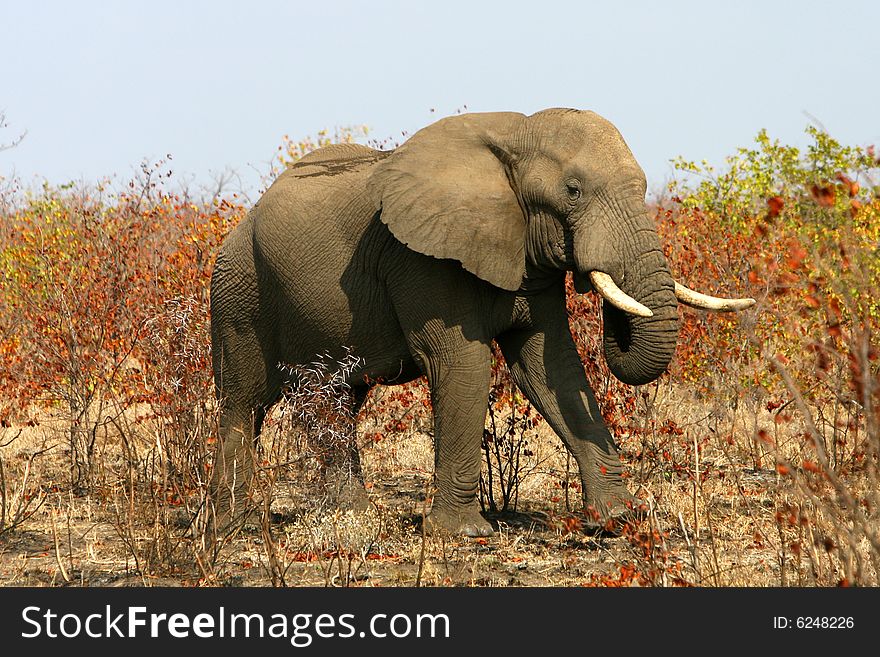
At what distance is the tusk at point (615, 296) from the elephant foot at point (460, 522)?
1640 mm

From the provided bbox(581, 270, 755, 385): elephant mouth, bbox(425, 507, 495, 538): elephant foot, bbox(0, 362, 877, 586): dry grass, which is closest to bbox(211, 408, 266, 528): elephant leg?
bbox(0, 362, 877, 586): dry grass

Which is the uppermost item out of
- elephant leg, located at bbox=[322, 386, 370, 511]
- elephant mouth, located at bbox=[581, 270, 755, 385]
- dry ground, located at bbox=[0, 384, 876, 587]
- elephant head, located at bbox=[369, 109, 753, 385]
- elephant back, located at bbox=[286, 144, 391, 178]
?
elephant back, located at bbox=[286, 144, 391, 178]

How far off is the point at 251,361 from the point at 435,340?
158cm

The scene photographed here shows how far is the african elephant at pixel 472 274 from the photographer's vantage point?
7.03 metres

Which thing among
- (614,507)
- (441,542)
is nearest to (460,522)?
(441,542)

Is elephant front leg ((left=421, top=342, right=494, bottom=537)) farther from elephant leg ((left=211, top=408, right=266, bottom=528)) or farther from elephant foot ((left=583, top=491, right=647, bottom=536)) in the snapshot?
elephant leg ((left=211, top=408, right=266, bottom=528))

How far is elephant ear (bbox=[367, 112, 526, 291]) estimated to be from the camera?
7270 millimetres

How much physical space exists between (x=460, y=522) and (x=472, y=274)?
1.48 metres

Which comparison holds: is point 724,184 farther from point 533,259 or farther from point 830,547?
point 830,547

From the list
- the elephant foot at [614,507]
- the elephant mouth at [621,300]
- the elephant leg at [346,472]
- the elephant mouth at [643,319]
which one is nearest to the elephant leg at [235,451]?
the elephant leg at [346,472]

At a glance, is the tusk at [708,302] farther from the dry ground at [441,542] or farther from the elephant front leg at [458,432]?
the elephant front leg at [458,432]

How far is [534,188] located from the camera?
23.9 ft

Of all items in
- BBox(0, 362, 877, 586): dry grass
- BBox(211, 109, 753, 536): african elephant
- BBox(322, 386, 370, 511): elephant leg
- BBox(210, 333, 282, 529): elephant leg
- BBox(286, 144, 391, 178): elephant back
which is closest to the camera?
BBox(0, 362, 877, 586): dry grass
